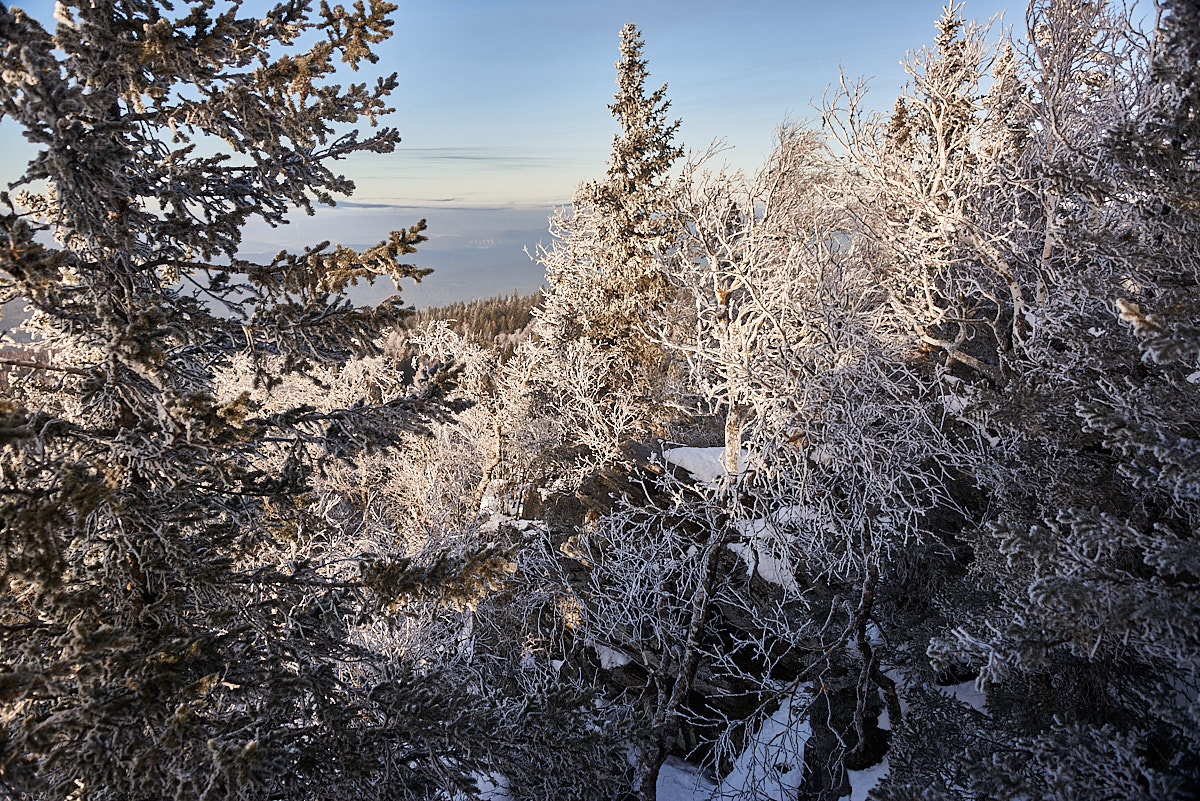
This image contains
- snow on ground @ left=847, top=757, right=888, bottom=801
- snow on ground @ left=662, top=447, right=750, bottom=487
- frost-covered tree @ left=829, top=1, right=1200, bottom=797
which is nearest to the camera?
frost-covered tree @ left=829, top=1, right=1200, bottom=797

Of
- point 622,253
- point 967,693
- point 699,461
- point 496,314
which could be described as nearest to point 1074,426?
point 967,693

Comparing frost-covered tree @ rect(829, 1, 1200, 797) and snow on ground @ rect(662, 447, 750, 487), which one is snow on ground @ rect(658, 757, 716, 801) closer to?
frost-covered tree @ rect(829, 1, 1200, 797)

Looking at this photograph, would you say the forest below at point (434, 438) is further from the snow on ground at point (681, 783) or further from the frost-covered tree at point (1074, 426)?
the snow on ground at point (681, 783)

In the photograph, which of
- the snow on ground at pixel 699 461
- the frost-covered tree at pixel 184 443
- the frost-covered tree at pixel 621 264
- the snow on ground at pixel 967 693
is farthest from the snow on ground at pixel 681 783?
the frost-covered tree at pixel 621 264

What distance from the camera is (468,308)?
71.0 meters

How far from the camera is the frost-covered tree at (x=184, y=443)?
2979mm

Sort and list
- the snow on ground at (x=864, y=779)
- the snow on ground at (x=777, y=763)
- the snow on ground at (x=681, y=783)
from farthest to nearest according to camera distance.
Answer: the snow on ground at (x=681, y=783), the snow on ground at (x=777, y=763), the snow on ground at (x=864, y=779)

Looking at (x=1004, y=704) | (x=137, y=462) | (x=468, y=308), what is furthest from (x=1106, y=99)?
(x=468, y=308)

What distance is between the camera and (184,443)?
359 centimetres

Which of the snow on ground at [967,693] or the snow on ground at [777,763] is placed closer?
the snow on ground at [967,693]

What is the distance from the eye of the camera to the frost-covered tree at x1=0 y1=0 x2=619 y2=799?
2979 millimetres

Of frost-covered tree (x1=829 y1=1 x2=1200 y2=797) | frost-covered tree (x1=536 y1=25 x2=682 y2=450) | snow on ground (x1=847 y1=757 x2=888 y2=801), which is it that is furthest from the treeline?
snow on ground (x1=847 y1=757 x2=888 y2=801)

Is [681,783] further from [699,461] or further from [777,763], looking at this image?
[699,461]

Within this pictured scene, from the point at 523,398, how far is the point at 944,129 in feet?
41.4
